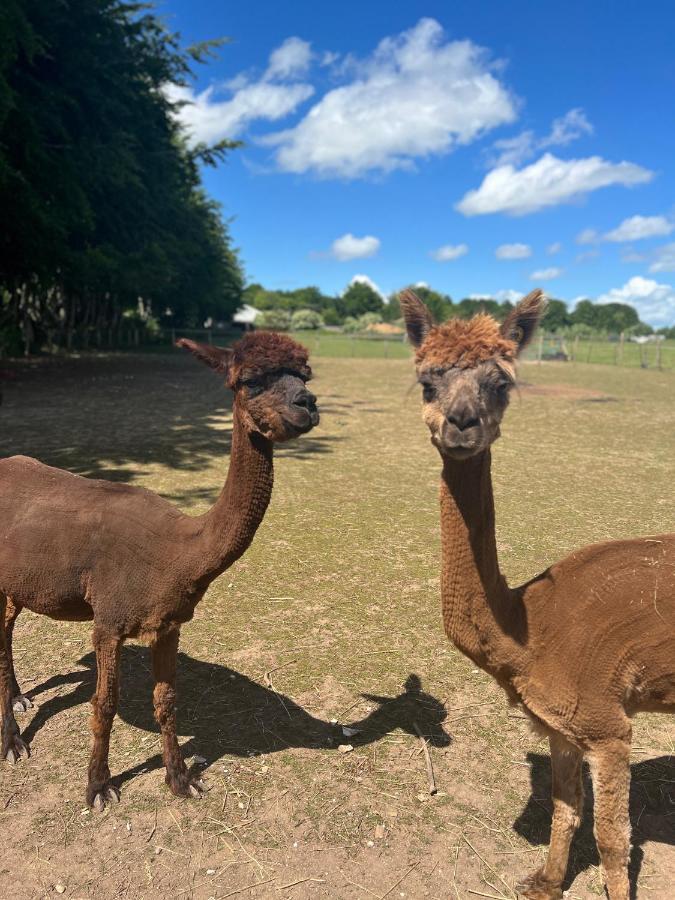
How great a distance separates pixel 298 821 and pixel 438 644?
2.21 m

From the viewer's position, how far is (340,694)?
14.4ft

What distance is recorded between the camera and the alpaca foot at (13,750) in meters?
3.63

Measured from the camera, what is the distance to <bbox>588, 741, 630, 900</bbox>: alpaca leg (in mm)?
2527

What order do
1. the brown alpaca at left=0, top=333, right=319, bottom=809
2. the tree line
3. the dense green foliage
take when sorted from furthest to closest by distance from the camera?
the tree line → the dense green foliage → the brown alpaca at left=0, top=333, right=319, bottom=809

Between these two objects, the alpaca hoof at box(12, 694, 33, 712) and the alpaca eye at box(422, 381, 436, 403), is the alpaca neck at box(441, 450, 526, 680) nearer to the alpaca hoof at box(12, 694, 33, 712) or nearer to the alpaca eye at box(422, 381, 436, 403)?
the alpaca eye at box(422, 381, 436, 403)

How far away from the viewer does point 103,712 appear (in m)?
3.21

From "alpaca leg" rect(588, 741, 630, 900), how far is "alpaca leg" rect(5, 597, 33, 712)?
3.40 m

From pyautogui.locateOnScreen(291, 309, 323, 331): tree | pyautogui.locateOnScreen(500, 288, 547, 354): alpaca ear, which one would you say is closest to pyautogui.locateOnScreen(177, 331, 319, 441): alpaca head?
pyautogui.locateOnScreen(500, 288, 547, 354): alpaca ear

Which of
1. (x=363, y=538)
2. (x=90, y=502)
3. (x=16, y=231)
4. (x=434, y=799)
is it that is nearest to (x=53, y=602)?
(x=90, y=502)

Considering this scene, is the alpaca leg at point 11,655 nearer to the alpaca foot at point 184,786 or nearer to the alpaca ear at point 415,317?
the alpaca foot at point 184,786

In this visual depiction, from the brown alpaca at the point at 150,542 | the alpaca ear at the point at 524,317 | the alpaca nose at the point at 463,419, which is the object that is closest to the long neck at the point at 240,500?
the brown alpaca at the point at 150,542

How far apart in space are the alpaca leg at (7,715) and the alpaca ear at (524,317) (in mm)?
3399

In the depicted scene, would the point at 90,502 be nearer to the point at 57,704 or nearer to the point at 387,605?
the point at 57,704

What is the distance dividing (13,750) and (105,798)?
2.60ft
